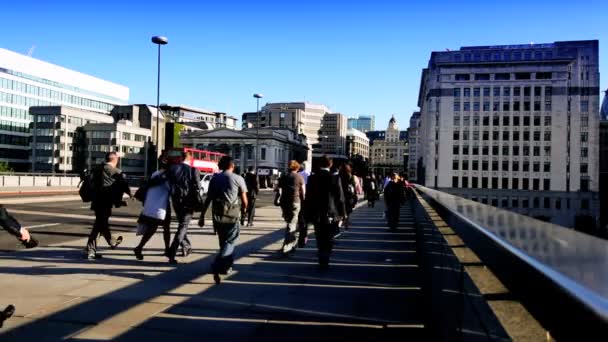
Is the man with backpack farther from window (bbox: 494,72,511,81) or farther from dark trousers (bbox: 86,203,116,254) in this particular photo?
window (bbox: 494,72,511,81)

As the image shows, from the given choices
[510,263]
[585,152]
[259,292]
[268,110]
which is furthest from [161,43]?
[268,110]

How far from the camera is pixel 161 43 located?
2934cm

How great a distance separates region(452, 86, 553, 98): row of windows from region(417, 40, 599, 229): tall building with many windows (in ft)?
0.66

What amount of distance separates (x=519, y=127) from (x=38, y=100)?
97.0 meters

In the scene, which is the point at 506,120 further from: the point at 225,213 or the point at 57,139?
the point at 225,213

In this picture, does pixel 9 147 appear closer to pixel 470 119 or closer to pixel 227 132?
pixel 227 132

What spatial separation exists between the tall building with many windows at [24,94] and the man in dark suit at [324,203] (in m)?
98.8

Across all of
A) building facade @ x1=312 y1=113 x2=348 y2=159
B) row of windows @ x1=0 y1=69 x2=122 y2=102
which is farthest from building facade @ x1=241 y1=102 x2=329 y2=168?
row of windows @ x1=0 y1=69 x2=122 y2=102

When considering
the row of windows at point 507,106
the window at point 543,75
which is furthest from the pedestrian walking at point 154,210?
the window at point 543,75

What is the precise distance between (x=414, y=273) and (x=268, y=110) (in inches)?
7081

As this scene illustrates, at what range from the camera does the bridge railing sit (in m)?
0.75

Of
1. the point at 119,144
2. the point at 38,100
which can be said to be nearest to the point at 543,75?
the point at 119,144

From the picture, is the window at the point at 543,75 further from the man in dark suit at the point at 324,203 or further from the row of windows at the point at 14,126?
the man in dark suit at the point at 324,203

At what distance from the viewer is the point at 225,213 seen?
690cm
